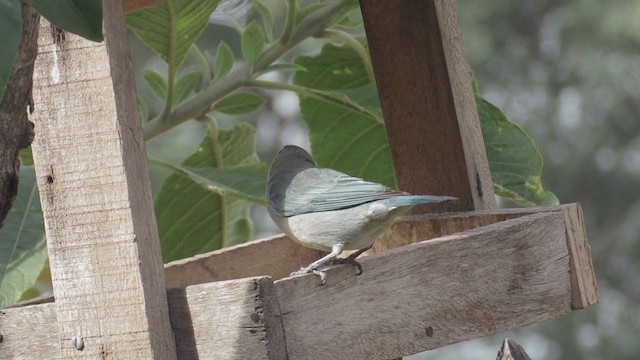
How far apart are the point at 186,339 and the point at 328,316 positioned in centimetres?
23

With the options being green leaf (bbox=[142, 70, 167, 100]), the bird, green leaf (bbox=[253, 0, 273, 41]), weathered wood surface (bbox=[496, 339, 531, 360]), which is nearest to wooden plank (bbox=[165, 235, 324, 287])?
the bird

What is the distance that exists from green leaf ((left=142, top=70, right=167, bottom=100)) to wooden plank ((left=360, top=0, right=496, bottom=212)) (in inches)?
18.6

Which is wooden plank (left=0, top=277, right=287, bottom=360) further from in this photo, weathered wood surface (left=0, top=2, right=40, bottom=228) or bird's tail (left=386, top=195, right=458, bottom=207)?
bird's tail (left=386, top=195, right=458, bottom=207)

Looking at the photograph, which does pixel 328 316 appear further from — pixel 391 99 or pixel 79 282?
pixel 391 99

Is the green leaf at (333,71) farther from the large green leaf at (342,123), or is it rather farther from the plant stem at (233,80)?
the plant stem at (233,80)

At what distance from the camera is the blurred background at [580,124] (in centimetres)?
923

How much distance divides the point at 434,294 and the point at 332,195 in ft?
1.12

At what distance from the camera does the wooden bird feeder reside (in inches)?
64.4

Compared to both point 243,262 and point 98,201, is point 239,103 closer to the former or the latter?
point 243,262

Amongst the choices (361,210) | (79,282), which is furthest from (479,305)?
(79,282)

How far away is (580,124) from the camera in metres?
9.58

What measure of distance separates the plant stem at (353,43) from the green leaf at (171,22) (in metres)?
0.38

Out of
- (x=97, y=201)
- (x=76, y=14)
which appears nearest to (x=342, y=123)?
(x=97, y=201)

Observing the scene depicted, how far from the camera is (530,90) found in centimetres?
973
